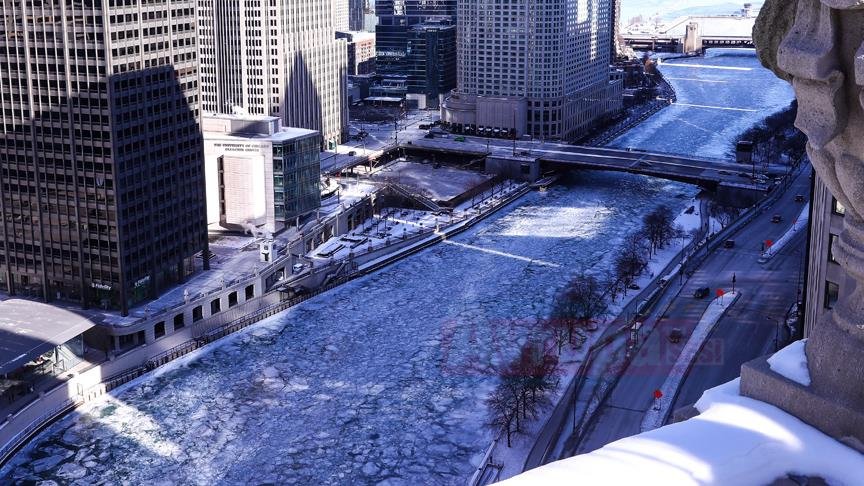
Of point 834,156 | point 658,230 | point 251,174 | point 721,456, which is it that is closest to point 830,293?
point 834,156

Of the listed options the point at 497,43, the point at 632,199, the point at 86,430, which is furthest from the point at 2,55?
the point at 497,43

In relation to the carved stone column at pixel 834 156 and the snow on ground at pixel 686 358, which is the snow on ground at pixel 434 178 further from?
the carved stone column at pixel 834 156

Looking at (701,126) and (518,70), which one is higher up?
(518,70)

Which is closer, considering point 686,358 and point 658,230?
point 686,358

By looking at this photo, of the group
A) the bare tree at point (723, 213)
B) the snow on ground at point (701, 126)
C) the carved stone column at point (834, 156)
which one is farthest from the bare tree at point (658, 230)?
the carved stone column at point (834, 156)

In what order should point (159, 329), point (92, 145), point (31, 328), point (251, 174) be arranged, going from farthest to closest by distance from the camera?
1. point (251, 174)
2. point (92, 145)
3. point (159, 329)
4. point (31, 328)

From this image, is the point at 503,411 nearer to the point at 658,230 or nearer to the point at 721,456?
the point at 658,230
